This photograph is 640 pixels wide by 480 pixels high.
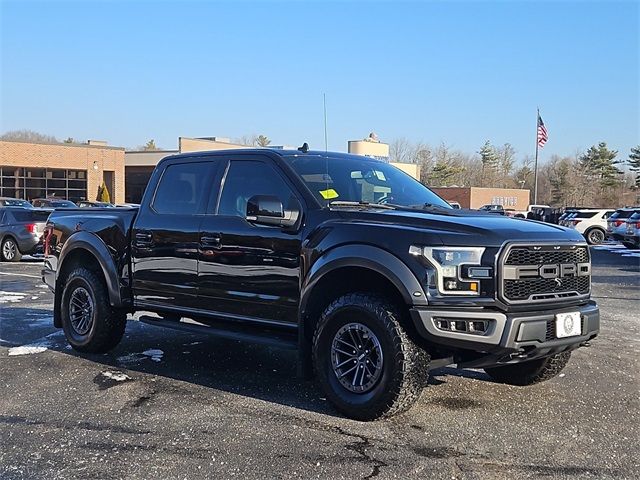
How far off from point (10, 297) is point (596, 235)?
26.3 meters

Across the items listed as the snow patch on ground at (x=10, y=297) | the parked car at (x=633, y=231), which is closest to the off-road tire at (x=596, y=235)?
the parked car at (x=633, y=231)

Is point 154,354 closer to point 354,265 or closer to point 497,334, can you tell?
point 354,265

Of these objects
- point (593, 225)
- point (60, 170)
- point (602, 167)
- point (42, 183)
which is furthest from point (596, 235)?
point (602, 167)

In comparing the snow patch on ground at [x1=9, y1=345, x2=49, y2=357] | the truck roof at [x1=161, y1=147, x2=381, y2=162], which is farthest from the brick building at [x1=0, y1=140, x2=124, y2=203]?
the truck roof at [x1=161, y1=147, x2=381, y2=162]

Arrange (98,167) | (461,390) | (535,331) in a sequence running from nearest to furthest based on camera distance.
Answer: (535,331) → (461,390) → (98,167)

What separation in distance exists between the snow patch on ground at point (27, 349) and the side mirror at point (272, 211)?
3.25 m

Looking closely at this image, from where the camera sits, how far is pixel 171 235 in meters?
6.34

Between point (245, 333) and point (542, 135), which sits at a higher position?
point (542, 135)

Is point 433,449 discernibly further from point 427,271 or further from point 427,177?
point 427,177

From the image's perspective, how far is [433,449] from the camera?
4312mm

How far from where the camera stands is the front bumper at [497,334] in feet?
14.8

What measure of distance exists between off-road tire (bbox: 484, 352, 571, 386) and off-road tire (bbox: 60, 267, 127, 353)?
3.69 meters

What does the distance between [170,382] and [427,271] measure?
2.60 meters

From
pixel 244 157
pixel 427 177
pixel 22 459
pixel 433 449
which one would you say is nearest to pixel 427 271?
pixel 433 449
